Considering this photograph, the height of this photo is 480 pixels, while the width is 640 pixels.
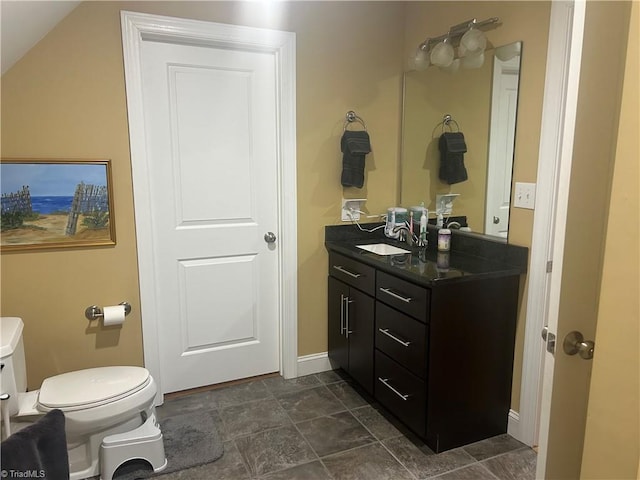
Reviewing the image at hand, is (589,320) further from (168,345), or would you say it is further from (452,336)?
(168,345)

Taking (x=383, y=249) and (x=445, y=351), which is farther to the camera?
(x=383, y=249)

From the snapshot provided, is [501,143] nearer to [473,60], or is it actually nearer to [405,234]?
[473,60]

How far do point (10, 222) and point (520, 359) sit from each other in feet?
8.28

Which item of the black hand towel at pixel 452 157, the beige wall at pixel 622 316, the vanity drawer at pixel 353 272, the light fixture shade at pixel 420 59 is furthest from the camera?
the light fixture shade at pixel 420 59

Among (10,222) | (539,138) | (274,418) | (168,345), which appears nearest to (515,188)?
(539,138)

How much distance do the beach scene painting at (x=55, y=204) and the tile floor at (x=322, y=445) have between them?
1078 mm

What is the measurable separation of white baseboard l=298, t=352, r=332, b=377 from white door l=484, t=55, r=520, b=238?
134 cm

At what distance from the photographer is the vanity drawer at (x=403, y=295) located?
2062 mm

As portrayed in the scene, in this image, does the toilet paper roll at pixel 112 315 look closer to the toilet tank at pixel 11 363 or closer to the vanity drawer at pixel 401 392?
the toilet tank at pixel 11 363

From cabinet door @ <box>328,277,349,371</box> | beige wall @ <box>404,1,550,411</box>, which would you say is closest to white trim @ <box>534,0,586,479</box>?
beige wall @ <box>404,1,550,411</box>

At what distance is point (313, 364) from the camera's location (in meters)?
3.01

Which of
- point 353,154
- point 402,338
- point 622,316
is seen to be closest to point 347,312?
point 402,338

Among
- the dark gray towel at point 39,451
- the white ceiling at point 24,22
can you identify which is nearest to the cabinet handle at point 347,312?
the dark gray towel at point 39,451

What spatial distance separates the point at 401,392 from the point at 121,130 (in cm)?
192
